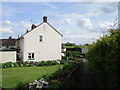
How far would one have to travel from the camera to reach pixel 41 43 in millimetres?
34250

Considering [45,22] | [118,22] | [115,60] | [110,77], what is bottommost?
[110,77]

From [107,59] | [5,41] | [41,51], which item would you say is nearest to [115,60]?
[107,59]

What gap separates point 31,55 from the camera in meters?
33.8

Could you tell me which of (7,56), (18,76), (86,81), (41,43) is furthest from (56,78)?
(7,56)

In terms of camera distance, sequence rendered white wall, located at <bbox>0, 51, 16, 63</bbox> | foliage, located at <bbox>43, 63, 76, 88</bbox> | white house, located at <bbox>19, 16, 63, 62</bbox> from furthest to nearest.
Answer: white house, located at <bbox>19, 16, 63, 62</bbox> < rendered white wall, located at <bbox>0, 51, 16, 63</bbox> < foliage, located at <bbox>43, 63, 76, 88</bbox>

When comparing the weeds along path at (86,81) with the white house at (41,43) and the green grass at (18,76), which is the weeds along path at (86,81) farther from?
the white house at (41,43)

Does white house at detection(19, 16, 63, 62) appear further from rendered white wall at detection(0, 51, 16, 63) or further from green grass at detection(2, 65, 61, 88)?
green grass at detection(2, 65, 61, 88)

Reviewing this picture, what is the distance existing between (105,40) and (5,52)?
2801 cm

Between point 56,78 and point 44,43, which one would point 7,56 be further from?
point 56,78

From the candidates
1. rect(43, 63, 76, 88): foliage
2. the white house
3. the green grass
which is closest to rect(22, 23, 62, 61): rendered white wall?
the white house

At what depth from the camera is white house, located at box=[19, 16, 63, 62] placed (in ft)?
110

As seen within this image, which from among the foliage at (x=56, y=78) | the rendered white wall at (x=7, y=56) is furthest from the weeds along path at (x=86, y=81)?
the rendered white wall at (x=7, y=56)

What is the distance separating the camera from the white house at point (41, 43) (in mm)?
33531

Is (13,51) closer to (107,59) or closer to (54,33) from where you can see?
(54,33)
